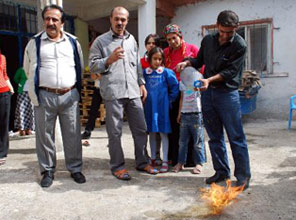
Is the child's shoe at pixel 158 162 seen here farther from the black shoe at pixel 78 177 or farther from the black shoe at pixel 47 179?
the black shoe at pixel 47 179

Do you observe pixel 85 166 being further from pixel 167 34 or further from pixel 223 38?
pixel 223 38

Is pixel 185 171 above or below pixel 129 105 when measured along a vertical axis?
below

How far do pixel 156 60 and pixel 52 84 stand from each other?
1302mm

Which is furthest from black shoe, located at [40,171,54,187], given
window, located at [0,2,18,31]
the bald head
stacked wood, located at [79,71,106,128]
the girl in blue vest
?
window, located at [0,2,18,31]

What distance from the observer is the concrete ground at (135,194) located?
108 inches

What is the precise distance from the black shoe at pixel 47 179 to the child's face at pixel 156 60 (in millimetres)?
1816

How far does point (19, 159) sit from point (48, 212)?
7.22 feet

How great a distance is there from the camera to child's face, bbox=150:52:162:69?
3.87 m

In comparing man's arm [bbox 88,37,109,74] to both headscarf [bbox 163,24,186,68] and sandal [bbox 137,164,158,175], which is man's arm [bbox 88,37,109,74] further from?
sandal [bbox 137,164,158,175]

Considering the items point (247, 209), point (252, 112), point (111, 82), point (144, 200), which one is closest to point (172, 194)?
point (144, 200)

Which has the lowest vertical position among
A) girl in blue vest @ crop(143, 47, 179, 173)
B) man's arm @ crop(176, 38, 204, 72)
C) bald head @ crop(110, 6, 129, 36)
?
girl in blue vest @ crop(143, 47, 179, 173)

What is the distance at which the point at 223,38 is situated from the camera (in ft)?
10.3

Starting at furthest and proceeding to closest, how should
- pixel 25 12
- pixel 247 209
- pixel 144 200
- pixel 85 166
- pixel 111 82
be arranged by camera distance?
pixel 25 12, pixel 85 166, pixel 111 82, pixel 144 200, pixel 247 209

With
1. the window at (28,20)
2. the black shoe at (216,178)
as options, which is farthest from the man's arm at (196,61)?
the window at (28,20)
